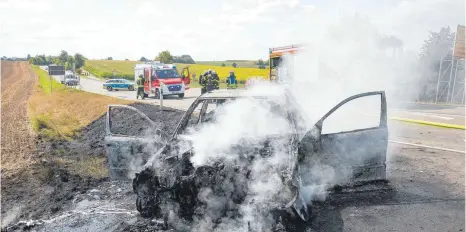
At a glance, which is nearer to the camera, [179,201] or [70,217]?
[179,201]

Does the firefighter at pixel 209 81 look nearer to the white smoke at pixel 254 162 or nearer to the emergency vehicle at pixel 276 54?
the emergency vehicle at pixel 276 54

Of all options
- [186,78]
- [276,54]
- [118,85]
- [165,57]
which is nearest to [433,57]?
[276,54]

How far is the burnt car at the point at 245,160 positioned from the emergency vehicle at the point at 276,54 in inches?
418

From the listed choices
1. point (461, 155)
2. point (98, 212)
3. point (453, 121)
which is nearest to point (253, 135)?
point (98, 212)

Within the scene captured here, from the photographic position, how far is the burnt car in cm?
430

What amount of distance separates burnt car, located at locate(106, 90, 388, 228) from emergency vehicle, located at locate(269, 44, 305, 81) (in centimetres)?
1062

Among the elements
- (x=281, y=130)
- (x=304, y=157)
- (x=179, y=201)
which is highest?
(x=281, y=130)

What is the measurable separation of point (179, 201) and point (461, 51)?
22878 millimetres

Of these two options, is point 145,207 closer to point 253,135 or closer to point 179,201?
point 179,201

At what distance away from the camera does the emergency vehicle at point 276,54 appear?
16.1 metres

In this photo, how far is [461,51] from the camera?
2166 centimetres

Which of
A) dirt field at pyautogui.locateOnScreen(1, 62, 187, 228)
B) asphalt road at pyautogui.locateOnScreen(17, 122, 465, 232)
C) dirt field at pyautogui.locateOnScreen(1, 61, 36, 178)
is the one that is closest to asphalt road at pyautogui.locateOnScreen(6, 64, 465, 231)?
asphalt road at pyautogui.locateOnScreen(17, 122, 465, 232)

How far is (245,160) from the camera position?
4.44 meters

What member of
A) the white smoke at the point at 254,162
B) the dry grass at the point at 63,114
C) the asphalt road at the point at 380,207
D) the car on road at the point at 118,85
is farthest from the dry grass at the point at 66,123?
the car on road at the point at 118,85
